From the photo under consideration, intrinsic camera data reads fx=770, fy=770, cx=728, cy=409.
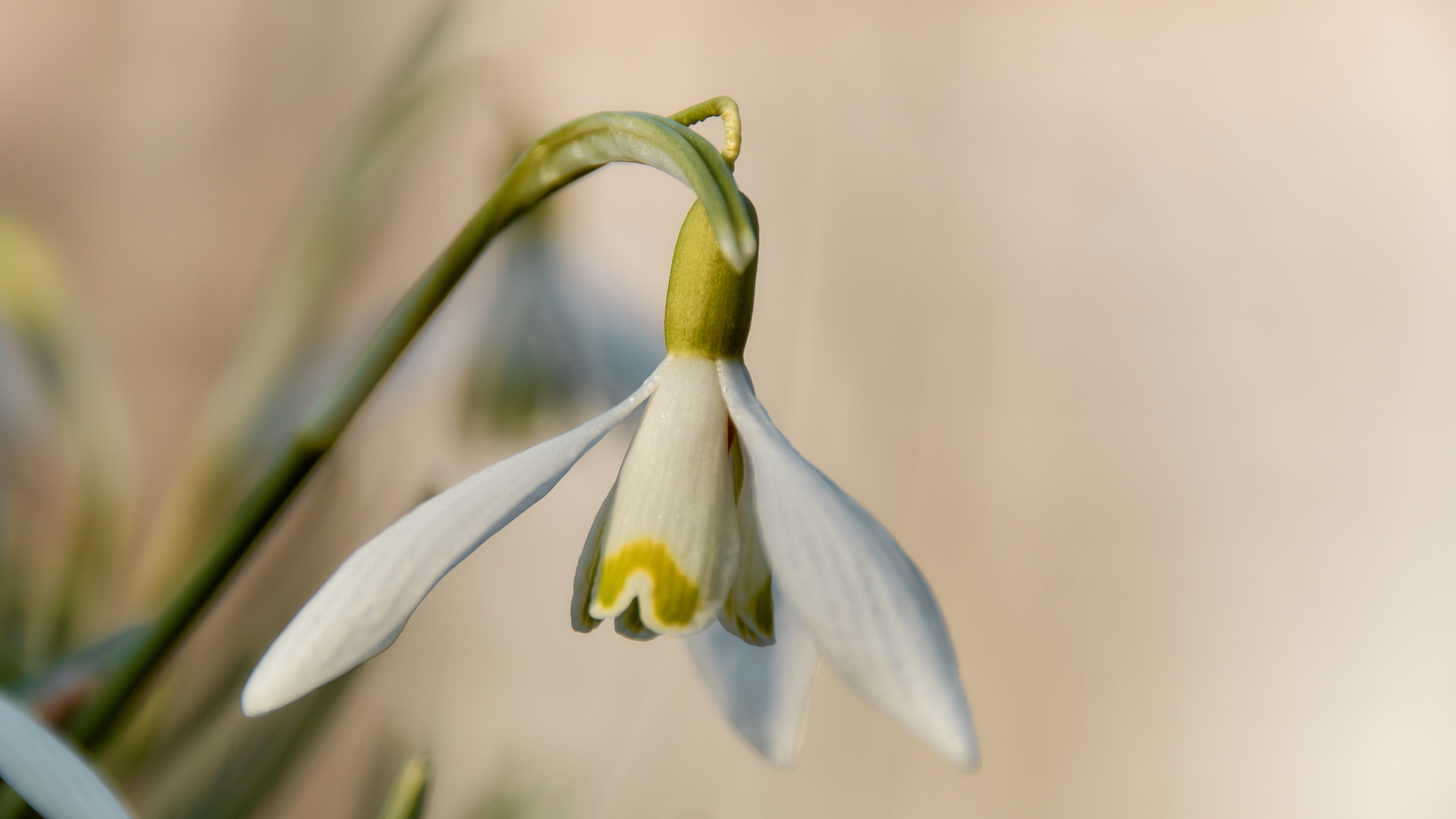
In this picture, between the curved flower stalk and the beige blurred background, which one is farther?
the beige blurred background

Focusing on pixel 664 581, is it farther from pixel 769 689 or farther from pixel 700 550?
pixel 769 689

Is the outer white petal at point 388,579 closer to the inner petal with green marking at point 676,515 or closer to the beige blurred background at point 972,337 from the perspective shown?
the inner petal with green marking at point 676,515

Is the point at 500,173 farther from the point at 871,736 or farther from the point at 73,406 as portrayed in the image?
the point at 871,736

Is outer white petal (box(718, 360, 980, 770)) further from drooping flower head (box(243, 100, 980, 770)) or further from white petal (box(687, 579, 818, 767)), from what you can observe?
white petal (box(687, 579, 818, 767))

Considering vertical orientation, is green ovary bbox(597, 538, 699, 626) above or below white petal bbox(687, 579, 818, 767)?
above

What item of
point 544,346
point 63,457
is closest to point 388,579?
point 544,346

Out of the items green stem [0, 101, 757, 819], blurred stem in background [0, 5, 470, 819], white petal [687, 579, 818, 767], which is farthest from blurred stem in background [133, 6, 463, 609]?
white petal [687, 579, 818, 767]

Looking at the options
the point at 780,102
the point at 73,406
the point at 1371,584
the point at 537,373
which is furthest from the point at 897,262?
the point at 73,406
